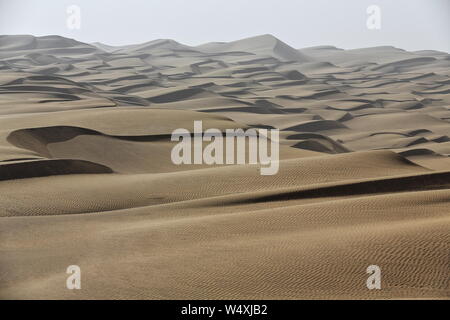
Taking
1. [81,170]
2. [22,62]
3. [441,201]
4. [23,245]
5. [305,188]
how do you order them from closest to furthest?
1. [23,245]
2. [441,201]
3. [305,188]
4. [81,170]
5. [22,62]

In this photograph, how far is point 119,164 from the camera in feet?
71.9

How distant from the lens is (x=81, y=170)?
59.2ft

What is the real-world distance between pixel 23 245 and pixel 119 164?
11.3 meters

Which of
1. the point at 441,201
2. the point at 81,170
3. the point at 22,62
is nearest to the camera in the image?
the point at 441,201

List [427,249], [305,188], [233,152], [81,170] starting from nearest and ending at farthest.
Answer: [427,249], [305,188], [81,170], [233,152]

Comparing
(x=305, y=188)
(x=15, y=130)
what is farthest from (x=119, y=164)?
(x=305, y=188)

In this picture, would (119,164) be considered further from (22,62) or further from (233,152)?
(22,62)
